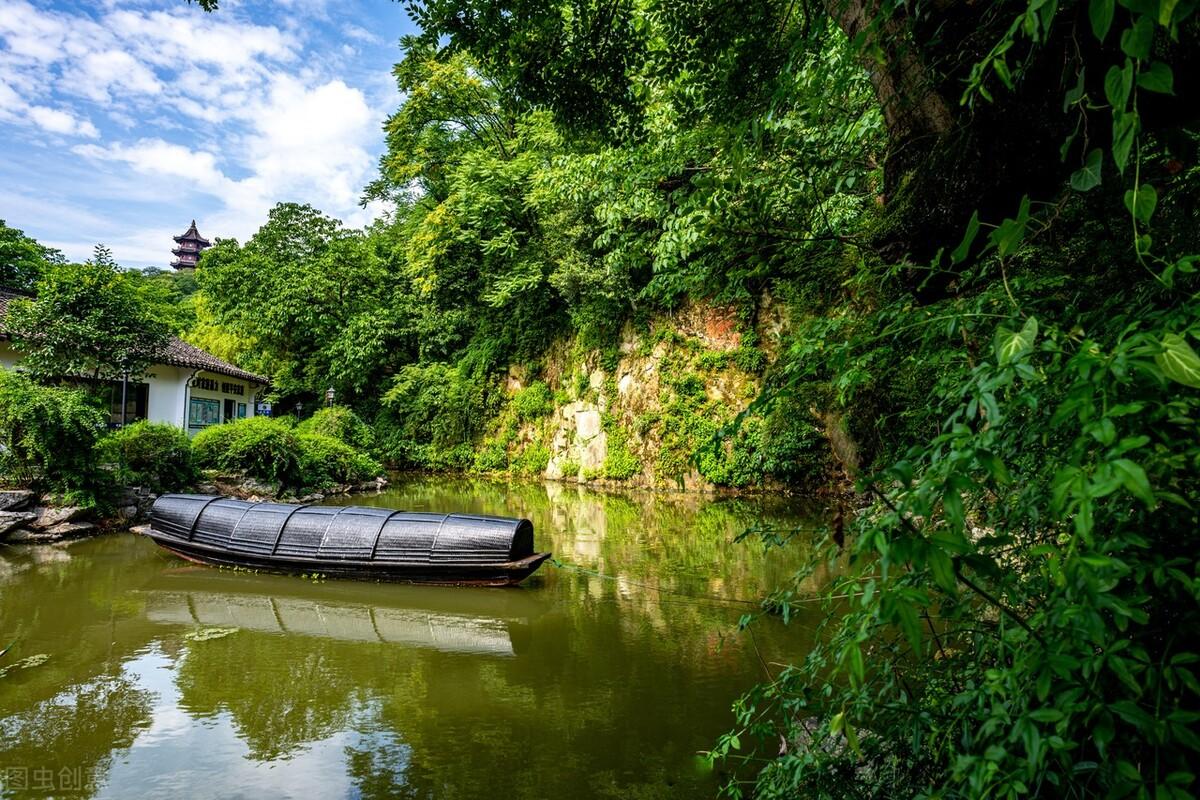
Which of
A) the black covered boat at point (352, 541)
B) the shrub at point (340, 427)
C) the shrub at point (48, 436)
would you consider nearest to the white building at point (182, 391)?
the shrub at point (340, 427)

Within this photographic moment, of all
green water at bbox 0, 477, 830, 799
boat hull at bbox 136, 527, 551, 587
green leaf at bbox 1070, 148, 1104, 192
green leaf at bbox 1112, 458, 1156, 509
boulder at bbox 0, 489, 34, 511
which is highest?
green leaf at bbox 1070, 148, 1104, 192

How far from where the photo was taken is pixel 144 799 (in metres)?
3.57

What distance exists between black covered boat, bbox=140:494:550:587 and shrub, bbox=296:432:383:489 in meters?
7.87

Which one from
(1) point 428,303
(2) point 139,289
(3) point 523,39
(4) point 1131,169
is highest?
(1) point 428,303

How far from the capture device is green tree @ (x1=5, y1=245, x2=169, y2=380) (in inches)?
513

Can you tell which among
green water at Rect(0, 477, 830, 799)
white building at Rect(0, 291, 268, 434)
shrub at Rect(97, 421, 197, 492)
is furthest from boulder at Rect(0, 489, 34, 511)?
white building at Rect(0, 291, 268, 434)

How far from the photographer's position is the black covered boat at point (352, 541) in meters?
8.06

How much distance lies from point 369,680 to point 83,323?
1303cm

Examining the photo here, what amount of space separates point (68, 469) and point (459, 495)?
29.6ft

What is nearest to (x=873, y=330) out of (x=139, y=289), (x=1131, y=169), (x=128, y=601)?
(x=1131, y=169)

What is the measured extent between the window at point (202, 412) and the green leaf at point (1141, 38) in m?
26.3

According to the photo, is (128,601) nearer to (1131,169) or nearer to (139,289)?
(1131,169)

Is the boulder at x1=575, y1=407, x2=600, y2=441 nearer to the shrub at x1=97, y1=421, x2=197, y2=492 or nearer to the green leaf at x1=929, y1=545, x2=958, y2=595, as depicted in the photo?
the shrub at x1=97, y1=421, x2=197, y2=492

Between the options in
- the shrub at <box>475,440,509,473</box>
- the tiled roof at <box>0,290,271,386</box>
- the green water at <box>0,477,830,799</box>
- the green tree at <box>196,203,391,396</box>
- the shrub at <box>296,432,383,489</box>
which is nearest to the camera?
the green water at <box>0,477,830,799</box>
